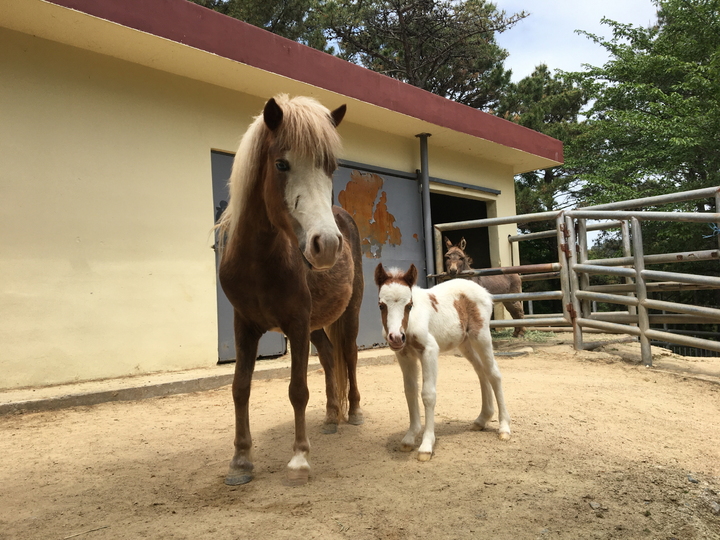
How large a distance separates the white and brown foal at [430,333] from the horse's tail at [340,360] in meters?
0.79

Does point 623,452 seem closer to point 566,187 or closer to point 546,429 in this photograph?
point 546,429

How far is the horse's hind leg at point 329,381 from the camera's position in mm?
3816

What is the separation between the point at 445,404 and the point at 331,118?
2666 mm

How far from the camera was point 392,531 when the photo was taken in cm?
204

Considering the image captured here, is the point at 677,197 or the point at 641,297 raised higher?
the point at 677,197

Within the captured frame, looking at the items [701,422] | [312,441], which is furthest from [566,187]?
[312,441]

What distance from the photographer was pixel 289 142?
2.52m

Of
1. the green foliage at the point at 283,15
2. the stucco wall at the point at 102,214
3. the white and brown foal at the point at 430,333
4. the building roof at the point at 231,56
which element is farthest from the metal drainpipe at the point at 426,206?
the green foliage at the point at 283,15

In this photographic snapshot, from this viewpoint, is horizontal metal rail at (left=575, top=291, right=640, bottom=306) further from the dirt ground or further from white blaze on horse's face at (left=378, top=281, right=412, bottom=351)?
white blaze on horse's face at (left=378, top=281, right=412, bottom=351)

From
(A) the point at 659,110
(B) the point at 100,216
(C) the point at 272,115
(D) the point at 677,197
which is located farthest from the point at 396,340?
(A) the point at 659,110

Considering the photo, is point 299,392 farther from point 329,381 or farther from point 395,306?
point 329,381

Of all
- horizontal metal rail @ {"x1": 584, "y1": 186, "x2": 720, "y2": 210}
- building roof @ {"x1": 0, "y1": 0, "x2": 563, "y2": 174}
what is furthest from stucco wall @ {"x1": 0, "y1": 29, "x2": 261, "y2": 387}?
horizontal metal rail @ {"x1": 584, "y1": 186, "x2": 720, "y2": 210}

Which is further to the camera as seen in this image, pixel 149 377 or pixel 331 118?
pixel 149 377

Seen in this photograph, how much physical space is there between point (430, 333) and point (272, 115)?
1.66 metres
